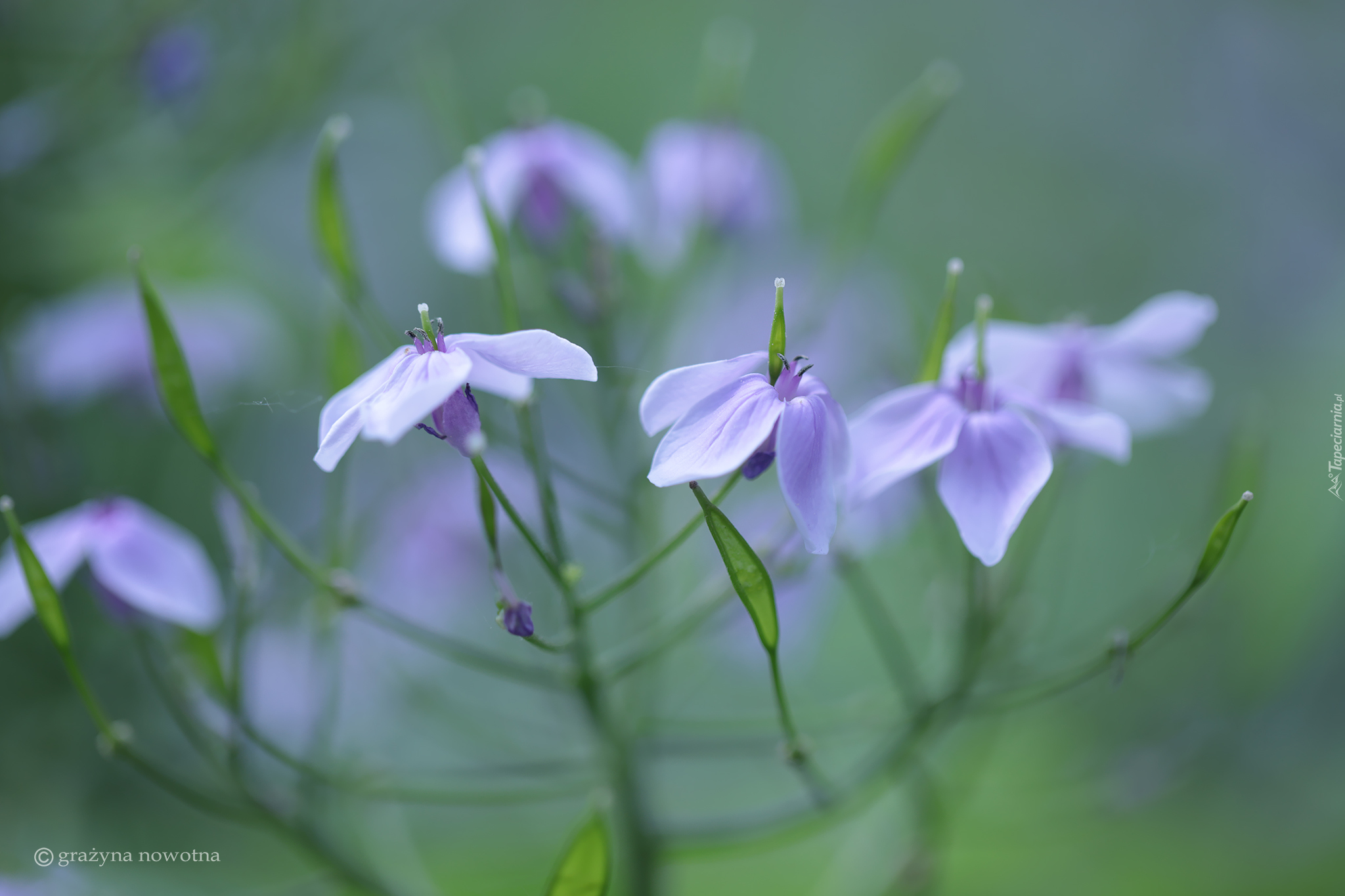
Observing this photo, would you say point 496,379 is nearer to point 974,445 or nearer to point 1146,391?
point 974,445

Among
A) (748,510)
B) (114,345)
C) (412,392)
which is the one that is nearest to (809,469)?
(412,392)

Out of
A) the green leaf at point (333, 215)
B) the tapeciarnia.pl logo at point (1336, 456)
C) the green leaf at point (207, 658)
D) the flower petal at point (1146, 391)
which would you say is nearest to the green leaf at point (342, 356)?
the green leaf at point (333, 215)

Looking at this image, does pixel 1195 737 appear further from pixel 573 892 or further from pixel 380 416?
pixel 380 416

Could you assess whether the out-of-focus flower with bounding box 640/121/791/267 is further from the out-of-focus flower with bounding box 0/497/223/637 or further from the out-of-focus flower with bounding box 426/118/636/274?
the out-of-focus flower with bounding box 0/497/223/637

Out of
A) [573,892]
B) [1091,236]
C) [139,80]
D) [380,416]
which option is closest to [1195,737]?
[573,892]

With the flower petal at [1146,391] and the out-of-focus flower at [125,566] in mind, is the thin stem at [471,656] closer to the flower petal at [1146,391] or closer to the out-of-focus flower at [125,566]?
the out-of-focus flower at [125,566]

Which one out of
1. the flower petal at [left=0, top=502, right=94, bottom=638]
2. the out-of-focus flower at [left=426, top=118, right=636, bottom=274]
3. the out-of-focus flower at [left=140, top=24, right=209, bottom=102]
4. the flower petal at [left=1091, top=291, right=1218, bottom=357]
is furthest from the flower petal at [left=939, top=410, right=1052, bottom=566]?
the out-of-focus flower at [left=140, top=24, right=209, bottom=102]
